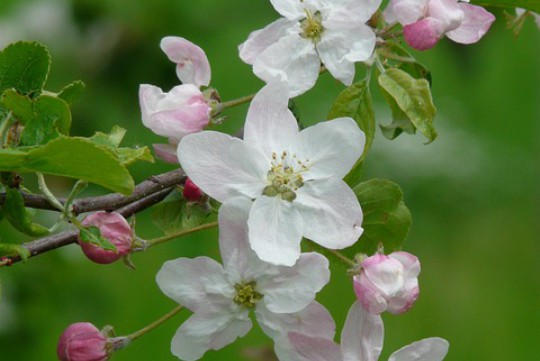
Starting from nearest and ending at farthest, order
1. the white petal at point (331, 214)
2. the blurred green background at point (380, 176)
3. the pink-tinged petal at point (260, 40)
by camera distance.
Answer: the white petal at point (331, 214) → the pink-tinged petal at point (260, 40) → the blurred green background at point (380, 176)

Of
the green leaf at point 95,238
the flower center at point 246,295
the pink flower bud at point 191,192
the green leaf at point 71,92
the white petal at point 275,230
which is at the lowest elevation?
the flower center at point 246,295

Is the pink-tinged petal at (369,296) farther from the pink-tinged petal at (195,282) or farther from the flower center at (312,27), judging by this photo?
the flower center at (312,27)

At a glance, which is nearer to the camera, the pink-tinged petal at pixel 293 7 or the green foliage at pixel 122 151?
the green foliage at pixel 122 151

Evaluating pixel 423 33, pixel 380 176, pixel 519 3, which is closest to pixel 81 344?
pixel 423 33

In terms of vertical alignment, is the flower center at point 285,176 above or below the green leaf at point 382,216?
above

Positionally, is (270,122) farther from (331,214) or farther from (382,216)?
(382,216)

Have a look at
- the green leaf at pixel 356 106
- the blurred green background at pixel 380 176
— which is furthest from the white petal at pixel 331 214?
the blurred green background at pixel 380 176

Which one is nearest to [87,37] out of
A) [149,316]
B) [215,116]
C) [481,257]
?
[149,316]

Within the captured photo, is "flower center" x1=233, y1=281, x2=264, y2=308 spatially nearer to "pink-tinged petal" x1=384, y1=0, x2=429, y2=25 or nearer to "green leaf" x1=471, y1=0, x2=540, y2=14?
"pink-tinged petal" x1=384, y1=0, x2=429, y2=25
